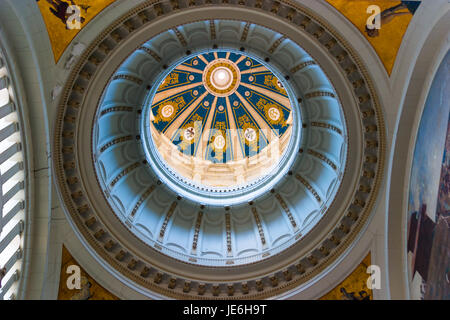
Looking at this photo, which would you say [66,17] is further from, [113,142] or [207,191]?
[207,191]

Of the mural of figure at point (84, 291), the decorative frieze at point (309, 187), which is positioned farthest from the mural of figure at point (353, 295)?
the mural of figure at point (84, 291)

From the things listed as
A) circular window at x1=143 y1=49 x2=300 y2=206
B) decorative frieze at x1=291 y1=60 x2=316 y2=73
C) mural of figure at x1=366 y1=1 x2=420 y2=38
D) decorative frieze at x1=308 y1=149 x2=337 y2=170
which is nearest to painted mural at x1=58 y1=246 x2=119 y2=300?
circular window at x1=143 y1=49 x2=300 y2=206

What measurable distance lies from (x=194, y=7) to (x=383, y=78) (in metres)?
5.93

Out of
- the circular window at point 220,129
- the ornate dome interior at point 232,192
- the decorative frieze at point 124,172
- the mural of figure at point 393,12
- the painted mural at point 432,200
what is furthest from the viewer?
the circular window at point 220,129

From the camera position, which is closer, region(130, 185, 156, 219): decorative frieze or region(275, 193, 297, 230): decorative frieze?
region(130, 185, 156, 219): decorative frieze

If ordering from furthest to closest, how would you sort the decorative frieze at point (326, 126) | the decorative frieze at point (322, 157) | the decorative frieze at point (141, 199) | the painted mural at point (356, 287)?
the decorative frieze at point (141, 199) < the decorative frieze at point (322, 157) < the decorative frieze at point (326, 126) < the painted mural at point (356, 287)

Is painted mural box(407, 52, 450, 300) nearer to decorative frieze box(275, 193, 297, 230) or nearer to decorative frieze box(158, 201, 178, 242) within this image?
decorative frieze box(275, 193, 297, 230)

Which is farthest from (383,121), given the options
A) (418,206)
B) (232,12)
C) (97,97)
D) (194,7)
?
(97,97)

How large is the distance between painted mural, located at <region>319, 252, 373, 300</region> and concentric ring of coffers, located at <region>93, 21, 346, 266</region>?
7.16 feet

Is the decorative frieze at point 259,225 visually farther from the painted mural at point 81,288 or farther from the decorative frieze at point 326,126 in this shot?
the painted mural at point 81,288

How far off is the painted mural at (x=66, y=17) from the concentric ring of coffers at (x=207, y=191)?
242 cm

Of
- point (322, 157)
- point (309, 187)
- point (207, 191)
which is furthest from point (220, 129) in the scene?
point (322, 157)

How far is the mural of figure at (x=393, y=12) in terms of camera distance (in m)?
10.5

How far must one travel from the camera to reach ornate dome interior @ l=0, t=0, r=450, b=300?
35.6ft
